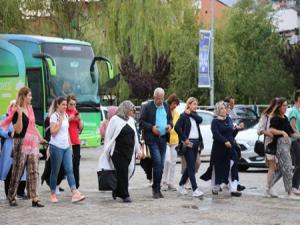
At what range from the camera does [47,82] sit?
71.4 feet

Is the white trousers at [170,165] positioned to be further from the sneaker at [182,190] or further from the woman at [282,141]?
the woman at [282,141]

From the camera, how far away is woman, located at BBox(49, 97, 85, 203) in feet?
38.6

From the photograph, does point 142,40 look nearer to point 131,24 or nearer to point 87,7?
point 131,24

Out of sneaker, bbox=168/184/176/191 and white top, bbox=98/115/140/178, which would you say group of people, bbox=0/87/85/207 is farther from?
sneaker, bbox=168/184/176/191

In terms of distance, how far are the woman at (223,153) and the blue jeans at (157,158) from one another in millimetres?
983

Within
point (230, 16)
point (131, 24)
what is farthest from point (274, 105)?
point (230, 16)

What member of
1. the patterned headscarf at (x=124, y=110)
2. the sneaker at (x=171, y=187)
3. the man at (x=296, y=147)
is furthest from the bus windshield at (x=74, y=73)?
the man at (x=296, y=147)

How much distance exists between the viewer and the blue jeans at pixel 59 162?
1181 cm

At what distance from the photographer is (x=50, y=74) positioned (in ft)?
71.4

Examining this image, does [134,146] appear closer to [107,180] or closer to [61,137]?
[107,180]

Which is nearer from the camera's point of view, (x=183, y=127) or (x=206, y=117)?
(x=183, y=127)

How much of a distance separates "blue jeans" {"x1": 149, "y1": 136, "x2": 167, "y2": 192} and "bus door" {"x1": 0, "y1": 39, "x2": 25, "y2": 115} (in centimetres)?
998

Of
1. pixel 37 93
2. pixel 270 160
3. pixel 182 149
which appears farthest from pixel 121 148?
pixel 37 93

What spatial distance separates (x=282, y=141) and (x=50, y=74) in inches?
420
